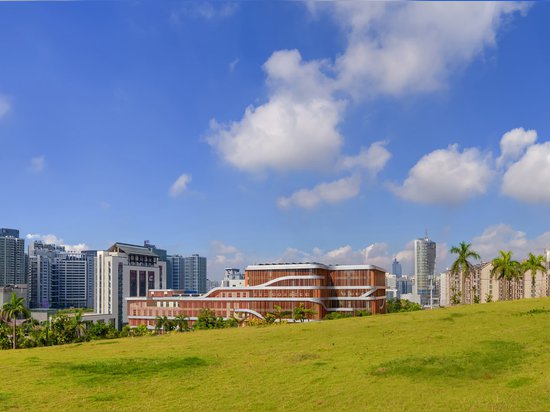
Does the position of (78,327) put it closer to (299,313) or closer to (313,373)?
(299,313)

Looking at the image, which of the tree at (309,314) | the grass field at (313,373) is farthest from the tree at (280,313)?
the grass field at (313,373)

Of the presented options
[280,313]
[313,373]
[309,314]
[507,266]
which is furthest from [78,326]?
[507,266]

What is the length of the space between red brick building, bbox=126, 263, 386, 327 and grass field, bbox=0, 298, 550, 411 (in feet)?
257

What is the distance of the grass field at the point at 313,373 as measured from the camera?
26.1 m

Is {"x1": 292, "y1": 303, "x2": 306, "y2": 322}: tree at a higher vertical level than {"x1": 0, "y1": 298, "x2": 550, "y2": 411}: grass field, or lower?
lower

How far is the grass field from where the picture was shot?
85.5 ft

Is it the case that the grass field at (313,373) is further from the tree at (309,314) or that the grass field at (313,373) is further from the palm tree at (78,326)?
the tree at (309,314)

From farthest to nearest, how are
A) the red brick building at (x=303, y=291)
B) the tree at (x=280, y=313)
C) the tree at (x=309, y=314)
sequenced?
the red brick building at (x=303, y=291), the tree at (x=280, y=313), the tree at (x=309, y=314)

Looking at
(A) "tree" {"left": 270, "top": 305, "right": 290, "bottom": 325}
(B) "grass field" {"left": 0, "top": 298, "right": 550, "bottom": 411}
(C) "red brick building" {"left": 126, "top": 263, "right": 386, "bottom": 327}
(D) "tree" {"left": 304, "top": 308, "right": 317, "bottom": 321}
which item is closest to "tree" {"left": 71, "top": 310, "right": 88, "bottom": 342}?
(B) "grass field" {"left": 0, "top": 298, "right": 550, "bottom": 411}

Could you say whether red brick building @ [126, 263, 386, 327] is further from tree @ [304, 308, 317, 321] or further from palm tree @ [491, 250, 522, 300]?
palm tree @ [491, 250, 522, 300]

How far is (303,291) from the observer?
128 m

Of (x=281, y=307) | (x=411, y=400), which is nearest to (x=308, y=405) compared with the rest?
(x=411, y=400)

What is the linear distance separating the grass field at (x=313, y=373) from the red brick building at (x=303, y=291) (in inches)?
3080

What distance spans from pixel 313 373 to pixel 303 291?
319 feet
